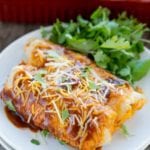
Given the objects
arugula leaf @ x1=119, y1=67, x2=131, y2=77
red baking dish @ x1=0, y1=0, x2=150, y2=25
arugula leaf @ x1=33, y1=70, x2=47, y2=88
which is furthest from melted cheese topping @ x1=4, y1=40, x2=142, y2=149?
red baking dish @ x1=0, y1=0, x2=150, y2=25

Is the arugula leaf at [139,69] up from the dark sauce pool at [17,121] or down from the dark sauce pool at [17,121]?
up

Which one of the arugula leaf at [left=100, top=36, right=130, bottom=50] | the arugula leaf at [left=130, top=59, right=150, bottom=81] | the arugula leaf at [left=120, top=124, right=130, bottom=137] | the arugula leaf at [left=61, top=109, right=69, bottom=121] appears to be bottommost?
the arugula leaf at [left=120, top=124, right=130, bottom=137]

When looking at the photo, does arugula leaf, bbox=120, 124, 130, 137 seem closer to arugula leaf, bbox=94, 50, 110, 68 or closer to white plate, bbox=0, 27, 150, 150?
white plate, bbox=0, 27, 150, 150

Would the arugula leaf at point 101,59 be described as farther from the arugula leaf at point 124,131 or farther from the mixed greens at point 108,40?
the arugula leaf at point 124,131

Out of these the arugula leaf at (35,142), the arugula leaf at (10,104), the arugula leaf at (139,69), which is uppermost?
the arugula leaf at (139,69)

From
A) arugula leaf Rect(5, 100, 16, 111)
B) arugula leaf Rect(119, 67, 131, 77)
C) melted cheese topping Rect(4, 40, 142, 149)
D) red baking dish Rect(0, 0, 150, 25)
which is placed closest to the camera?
melted cheese topping Rect(4, 40, 142, 149)

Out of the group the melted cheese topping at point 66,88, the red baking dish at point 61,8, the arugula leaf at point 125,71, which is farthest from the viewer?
the red baking dish at point 61,8

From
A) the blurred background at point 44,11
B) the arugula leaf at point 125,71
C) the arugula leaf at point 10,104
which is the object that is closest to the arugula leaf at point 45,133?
the arugula leaf at point 10,104

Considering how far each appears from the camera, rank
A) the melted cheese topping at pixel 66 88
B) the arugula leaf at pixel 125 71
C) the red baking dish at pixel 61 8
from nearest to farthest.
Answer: the melted cheese topping at pixel 66 88, the arugula leaf at pixel 125 71, the red baking dish at pixel 61 8

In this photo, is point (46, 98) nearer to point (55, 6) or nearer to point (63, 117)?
point (63, 117)
